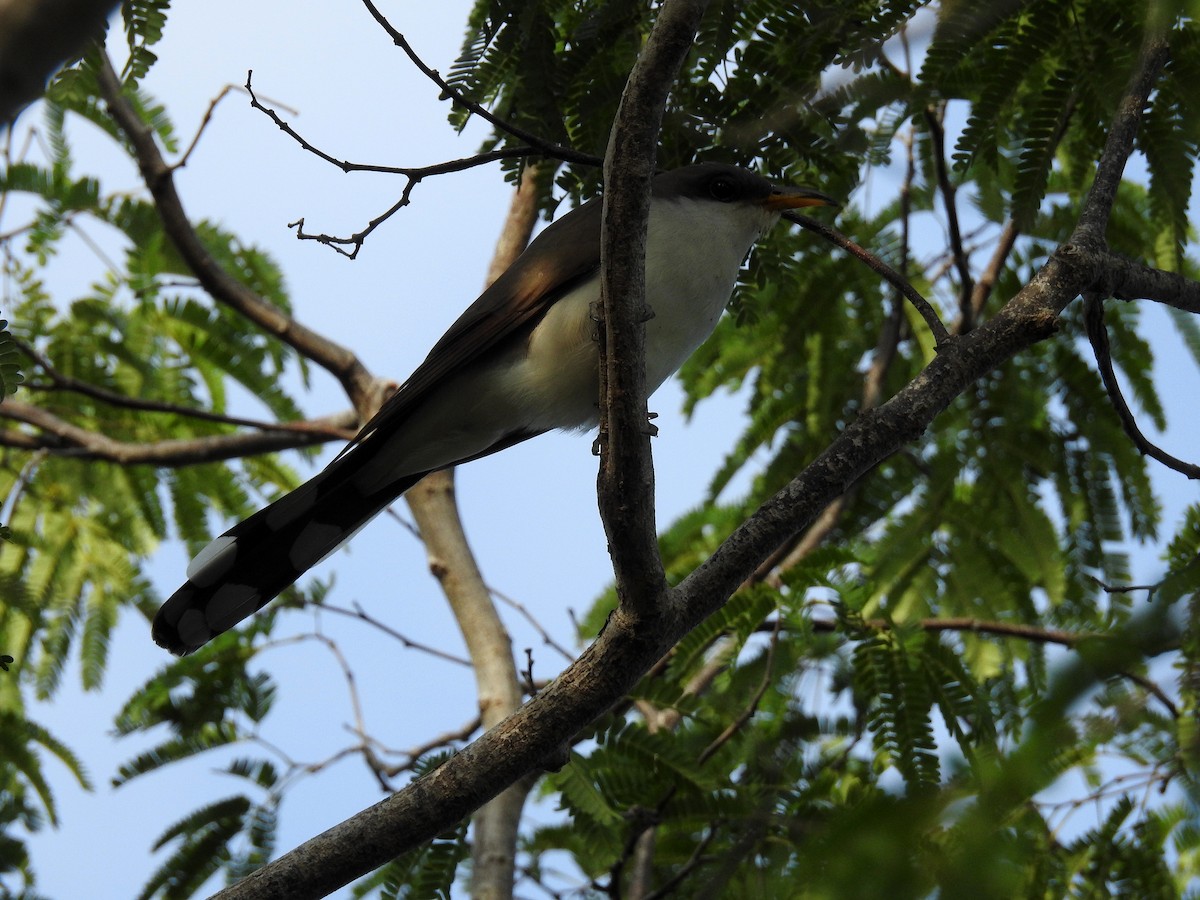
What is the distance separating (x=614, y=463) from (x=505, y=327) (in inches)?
63.2

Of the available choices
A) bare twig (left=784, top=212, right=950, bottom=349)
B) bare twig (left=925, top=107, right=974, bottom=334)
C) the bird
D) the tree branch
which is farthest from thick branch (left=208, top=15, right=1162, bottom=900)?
the tree branch

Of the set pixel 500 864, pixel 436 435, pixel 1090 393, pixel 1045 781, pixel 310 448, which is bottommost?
pixel 1045 781

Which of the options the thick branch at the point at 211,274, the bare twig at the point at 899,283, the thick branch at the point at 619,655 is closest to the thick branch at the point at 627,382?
the thick branch at the point at 619,655

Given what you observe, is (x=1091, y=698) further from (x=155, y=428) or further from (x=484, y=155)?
(x=155, y=428)

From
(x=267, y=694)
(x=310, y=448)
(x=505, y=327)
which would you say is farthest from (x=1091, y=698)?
(x=310, y=448)

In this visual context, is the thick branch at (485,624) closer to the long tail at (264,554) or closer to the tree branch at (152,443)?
the tree branch at (152,443)

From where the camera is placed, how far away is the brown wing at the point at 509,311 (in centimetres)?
434

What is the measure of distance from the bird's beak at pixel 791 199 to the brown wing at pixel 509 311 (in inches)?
25.8

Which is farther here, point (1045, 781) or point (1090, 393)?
point (1090, 393)

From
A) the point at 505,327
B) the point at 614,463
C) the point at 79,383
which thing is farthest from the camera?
the point at 79,383

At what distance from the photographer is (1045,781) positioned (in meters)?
1.25

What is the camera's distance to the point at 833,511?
625 cm

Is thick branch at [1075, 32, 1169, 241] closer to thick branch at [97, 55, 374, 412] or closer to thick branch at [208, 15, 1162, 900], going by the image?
thick branch at [208, 15, 1162, 900]

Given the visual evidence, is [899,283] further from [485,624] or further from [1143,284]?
[485,624]
